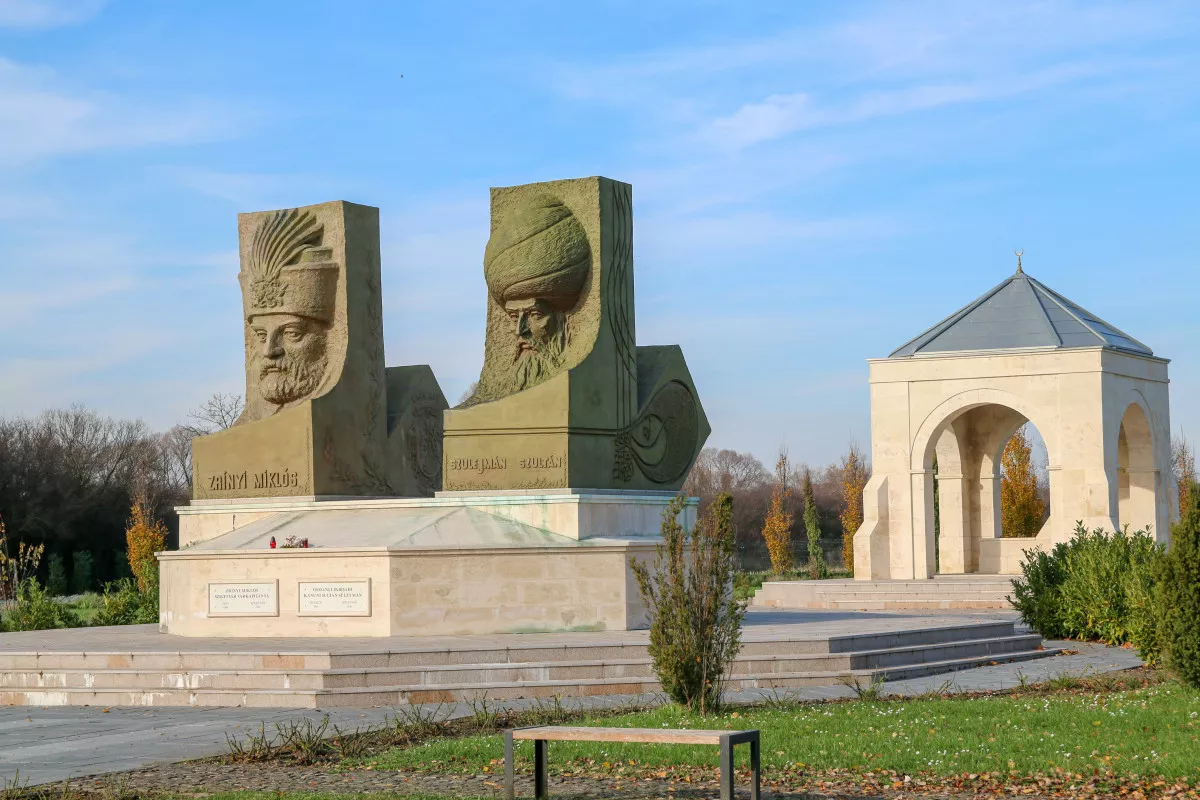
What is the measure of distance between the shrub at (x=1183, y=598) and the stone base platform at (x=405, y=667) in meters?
2.94

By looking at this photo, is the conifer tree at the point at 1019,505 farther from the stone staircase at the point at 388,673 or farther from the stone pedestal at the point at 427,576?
Result: the stone staircase at the point at 388,673

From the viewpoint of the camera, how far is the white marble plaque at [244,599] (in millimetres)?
17062

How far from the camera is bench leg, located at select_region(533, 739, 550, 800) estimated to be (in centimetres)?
859

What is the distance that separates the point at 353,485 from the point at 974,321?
1344cm

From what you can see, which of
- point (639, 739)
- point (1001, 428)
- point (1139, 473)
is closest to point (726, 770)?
point (639, 739)

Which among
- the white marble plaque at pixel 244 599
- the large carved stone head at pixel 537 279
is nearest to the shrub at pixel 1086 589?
the large carved stone head at pixel 537 279

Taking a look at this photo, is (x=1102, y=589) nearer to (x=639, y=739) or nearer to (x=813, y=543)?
(x=639, y=739)

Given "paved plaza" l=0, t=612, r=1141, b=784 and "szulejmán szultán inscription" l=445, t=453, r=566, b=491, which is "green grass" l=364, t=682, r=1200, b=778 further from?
"szulejmán szultán inscription" l=445, t=453, r=566, b=491

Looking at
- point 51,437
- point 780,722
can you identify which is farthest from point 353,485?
point 51,437

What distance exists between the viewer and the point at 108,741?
11.2 metres

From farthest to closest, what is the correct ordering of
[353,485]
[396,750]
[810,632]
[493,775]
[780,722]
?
[353,485], [810,632], [780,722], [396,750], [493,775]

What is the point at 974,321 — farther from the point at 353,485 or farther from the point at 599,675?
the point at 599,675

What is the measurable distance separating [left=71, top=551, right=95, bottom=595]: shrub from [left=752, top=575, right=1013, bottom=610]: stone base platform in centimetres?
2346

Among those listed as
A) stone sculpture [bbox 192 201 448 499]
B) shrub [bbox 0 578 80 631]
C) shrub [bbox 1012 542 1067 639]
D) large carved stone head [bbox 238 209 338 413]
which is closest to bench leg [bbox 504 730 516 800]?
stone sculpture [bbox 192 201 448 499]
